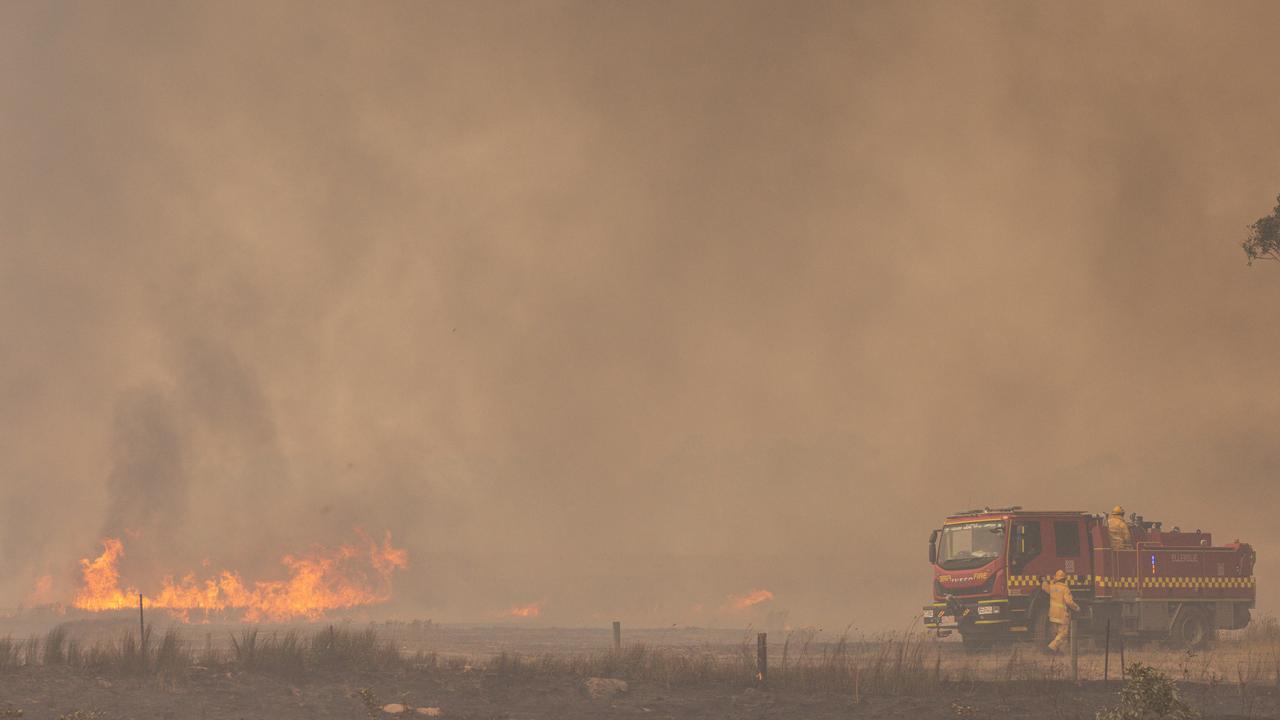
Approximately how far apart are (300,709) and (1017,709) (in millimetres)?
12057

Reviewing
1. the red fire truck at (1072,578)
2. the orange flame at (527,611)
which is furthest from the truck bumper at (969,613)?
the orange flame at (527,611)

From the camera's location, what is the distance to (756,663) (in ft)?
82.9

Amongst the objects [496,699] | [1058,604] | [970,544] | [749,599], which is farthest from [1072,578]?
[749,599]

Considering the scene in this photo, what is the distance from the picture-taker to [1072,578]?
35062mm

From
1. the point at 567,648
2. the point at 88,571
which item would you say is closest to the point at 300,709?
the point at 567,648

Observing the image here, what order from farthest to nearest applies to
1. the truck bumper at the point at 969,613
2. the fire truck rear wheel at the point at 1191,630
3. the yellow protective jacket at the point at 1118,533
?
the fire truck rear wheel at the point at 1191,630, the yellow protective jacket at the point at 1118,533, the truck bumper at the point at 969,613

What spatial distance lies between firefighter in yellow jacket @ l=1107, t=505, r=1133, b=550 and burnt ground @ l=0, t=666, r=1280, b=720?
12.2 meters

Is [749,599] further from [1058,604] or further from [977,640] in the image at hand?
[1058,604]

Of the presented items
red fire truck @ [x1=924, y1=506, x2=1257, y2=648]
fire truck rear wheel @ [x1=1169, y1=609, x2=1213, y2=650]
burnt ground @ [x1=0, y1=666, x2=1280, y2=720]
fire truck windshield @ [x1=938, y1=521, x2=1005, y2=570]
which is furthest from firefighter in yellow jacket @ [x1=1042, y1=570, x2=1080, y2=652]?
burnt ground @ [x1=0, y1=666, x2=1280, y2=720]

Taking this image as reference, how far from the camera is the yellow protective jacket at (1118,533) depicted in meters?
35.8

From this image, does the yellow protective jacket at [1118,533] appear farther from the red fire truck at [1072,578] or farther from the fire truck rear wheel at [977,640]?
the fire truck rear wheel at [977,640]

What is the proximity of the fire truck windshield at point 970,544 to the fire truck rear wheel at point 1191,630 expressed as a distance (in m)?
6.23

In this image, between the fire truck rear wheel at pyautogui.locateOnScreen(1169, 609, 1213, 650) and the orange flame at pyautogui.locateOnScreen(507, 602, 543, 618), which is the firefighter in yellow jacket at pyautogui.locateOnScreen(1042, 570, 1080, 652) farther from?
the orange flame at pyautogui.locateOnScreen(507, 602, 543, 618)

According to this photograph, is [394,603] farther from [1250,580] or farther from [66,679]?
[66,679]
